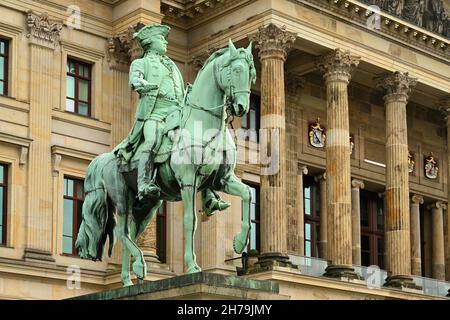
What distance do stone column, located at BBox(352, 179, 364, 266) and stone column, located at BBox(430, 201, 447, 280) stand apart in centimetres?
502

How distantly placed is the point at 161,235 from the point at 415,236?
43.3 ft

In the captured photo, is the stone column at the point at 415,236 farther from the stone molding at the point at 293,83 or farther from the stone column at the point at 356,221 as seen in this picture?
the stone molding at the point at 293,83

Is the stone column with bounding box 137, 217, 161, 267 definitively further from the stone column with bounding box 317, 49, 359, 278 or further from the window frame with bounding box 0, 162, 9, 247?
the stone column with bounding box 317, 49, 359, 278

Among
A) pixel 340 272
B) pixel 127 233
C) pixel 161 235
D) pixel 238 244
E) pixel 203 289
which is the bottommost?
pixel 203 289

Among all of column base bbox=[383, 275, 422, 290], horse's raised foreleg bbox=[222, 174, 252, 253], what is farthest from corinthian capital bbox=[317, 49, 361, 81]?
horse's raised foreleg bbox=[222, 174, 252, 253]

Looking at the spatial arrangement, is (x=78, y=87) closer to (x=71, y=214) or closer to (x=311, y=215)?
(x=71, y=214)

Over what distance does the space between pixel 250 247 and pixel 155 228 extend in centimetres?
448

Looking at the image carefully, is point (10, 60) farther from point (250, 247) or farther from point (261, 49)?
point (250, 247)

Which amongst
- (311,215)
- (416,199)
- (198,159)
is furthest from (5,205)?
(198,159)

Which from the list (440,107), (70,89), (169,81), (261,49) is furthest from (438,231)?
(169,81)

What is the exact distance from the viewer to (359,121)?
4688 cm

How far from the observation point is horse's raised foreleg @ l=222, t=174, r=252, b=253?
54.3ft

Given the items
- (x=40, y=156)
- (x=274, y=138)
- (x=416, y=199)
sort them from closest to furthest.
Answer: (x=40, y=156)
(x=274, y=138)
(x=416, y=199)

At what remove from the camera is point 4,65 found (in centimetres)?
3706
